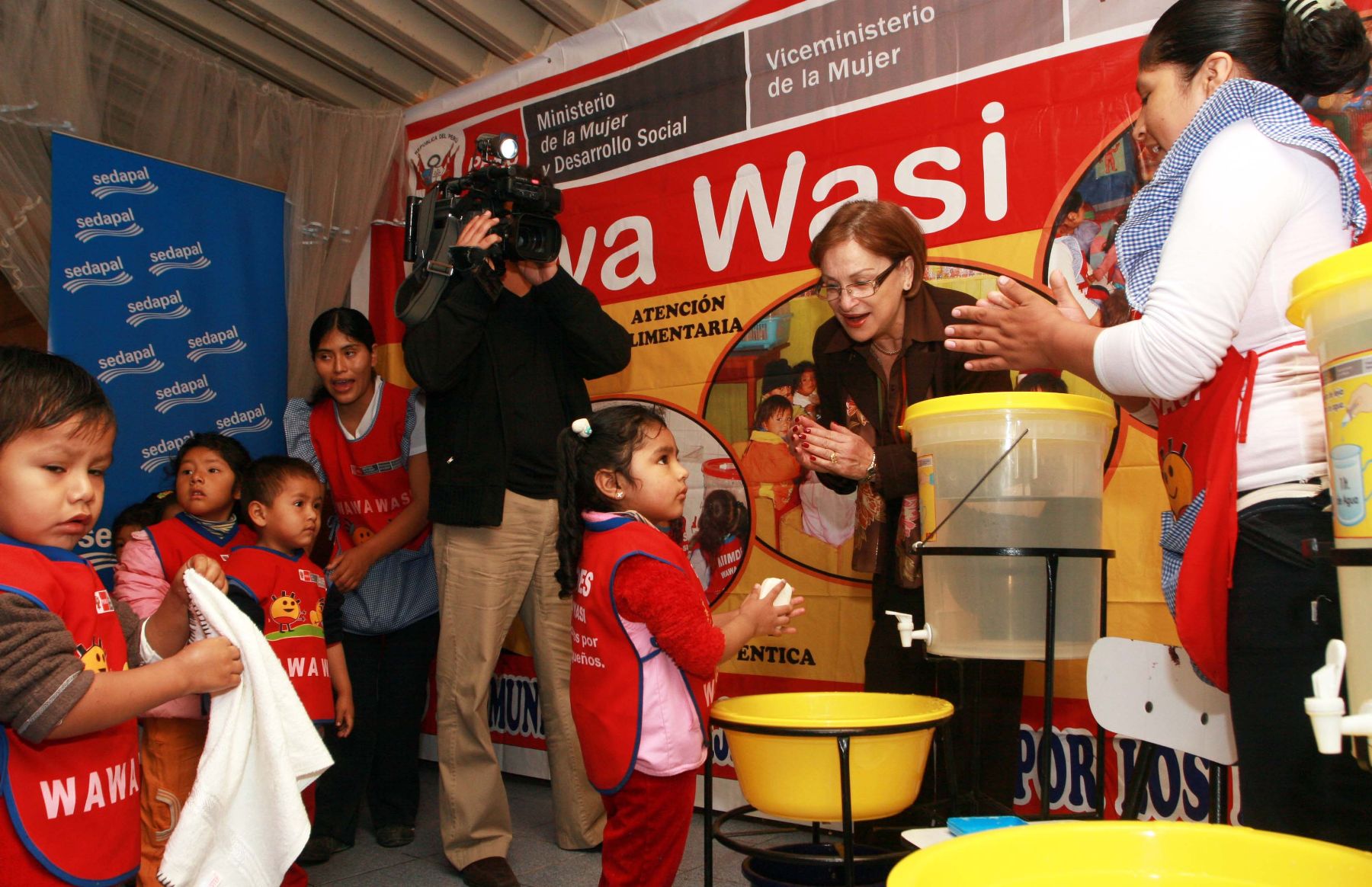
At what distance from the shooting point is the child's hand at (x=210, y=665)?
150 cm

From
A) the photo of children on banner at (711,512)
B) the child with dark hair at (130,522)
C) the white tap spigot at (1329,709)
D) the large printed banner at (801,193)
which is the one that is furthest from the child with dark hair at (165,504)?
the white tap spigot at (1329,709)

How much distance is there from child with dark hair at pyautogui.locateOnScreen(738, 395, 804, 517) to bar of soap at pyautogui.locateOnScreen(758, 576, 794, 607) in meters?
1.14

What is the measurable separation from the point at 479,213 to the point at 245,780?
5.92ft

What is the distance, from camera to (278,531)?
9.14 ft

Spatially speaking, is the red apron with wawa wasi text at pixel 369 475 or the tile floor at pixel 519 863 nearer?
the tile floor at pixel 519 863

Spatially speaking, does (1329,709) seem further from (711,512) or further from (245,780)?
(711,512)

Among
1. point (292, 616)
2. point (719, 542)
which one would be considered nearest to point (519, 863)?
point (292, 616)

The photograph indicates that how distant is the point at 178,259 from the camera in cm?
384

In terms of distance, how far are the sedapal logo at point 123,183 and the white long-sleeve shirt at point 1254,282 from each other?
3.67 metres

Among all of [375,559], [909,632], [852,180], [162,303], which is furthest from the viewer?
[162,303]

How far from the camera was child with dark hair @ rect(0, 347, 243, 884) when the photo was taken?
1356mm

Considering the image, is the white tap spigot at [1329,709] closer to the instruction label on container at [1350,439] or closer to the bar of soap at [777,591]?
the instruction label on container at [1350,439]

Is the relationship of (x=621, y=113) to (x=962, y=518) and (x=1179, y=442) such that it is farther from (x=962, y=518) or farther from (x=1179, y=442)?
(x=1179, y=442)

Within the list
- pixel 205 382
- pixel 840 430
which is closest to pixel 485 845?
pixel 840 430
